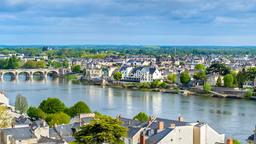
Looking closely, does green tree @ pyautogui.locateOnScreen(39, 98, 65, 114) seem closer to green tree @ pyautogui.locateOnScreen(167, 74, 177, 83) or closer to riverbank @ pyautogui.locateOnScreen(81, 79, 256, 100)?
riverbank @ pyautogui.locateOnScreen(81, 79, 256, 100)

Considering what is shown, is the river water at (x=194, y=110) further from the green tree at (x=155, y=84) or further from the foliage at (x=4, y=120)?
the green tree at (x=155, y=84)

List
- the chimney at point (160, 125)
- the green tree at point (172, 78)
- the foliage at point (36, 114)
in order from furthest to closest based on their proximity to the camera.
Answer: the green tree at point (172, 78), the foliage at point (36, 114), the chimney at point (160, 125)

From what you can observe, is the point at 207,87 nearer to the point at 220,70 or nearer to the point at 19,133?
the point at 220,70

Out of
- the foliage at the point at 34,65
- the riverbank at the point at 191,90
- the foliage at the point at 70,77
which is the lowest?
the foliage at the point at 70,77

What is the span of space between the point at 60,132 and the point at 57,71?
46429 millimetres

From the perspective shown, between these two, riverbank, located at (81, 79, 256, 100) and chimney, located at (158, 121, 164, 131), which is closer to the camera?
chimney, located at (158, 121, 164, 131)

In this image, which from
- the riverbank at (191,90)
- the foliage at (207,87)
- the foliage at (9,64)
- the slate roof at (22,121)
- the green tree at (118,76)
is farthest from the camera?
the foliage at (9,64)

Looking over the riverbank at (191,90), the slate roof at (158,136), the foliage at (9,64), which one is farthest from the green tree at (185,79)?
the slate roof at (158,136)

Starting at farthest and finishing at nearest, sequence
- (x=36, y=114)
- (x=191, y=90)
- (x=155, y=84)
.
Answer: (x=155, y=84) < (x=191, y=90) < (x=36, y=114)

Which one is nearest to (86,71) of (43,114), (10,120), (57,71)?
(57,71)

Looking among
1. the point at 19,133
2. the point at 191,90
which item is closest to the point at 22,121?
the point at 19,133

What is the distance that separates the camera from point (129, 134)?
42.4ft

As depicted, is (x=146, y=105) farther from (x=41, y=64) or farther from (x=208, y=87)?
(x=41, y=64)

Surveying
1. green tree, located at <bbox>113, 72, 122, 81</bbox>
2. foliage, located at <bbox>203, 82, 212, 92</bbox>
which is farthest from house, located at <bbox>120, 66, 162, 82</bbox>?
foliage, located at <bbox>203, 82, 212, 92</bbox>
